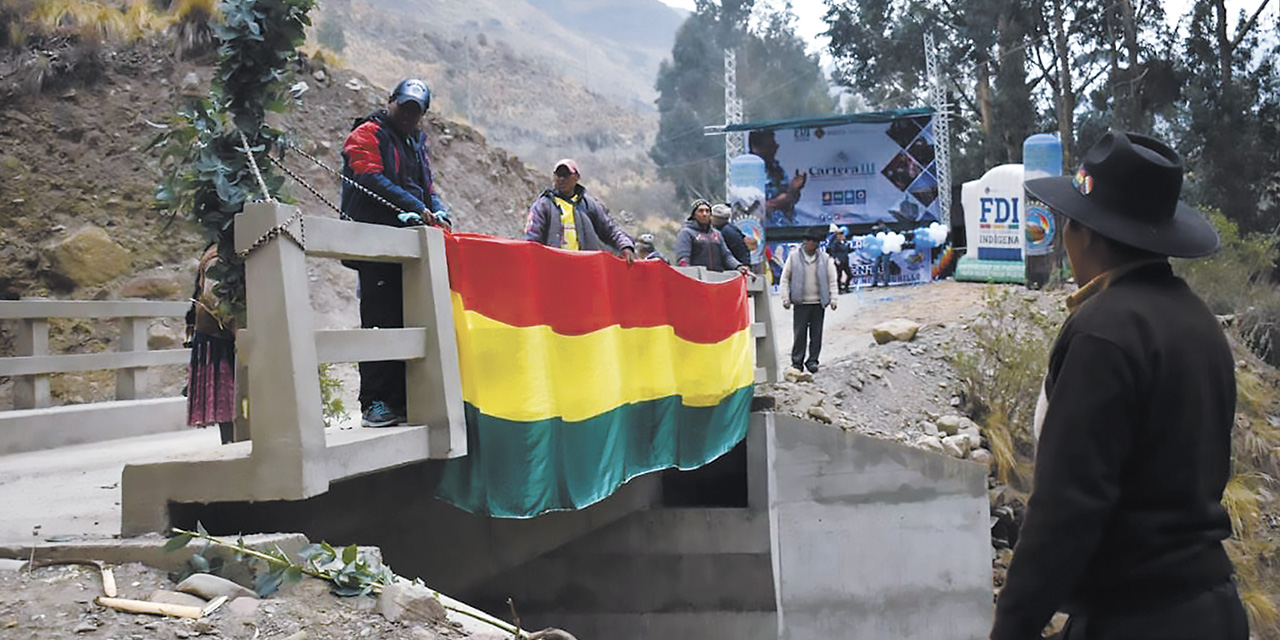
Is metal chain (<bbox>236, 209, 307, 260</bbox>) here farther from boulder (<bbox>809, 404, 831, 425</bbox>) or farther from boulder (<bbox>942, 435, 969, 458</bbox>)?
boulder (<bbox>942, 435, 969, 458</bbox>)

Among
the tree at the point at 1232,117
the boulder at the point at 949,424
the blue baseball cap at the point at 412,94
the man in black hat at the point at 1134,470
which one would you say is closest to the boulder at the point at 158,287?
the boulder at the point at 949,424

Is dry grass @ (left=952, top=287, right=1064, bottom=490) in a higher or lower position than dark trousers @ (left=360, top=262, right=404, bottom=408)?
lower

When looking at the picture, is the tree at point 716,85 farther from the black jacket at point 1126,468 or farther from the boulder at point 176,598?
the black jacket at point 1126,468

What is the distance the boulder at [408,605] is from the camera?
3.92m

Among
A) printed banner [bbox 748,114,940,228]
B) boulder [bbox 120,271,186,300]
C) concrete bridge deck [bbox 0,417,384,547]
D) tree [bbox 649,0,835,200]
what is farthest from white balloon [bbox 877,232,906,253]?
tree [bbox 649,0,835,200]

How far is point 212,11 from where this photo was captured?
21406mm

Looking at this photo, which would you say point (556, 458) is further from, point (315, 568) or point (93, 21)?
point (93, 21)

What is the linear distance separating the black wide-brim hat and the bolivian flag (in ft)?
10.2

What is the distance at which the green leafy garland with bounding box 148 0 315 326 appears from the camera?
5906 mm

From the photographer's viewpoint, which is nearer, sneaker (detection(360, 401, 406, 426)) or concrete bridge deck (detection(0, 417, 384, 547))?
concrete bridge deck (detection(0, 417, 384, 547))

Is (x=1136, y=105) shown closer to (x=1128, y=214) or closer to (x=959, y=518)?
(x=959, y=518)

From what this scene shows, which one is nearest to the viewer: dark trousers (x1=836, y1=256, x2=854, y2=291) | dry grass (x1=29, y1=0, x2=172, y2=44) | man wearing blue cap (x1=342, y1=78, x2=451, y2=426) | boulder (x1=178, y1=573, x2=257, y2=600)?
boulder (x1=178, y1=573, x2=257, y2=600)

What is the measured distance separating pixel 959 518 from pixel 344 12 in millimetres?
85344

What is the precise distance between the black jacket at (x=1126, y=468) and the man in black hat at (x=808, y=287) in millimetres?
10530
